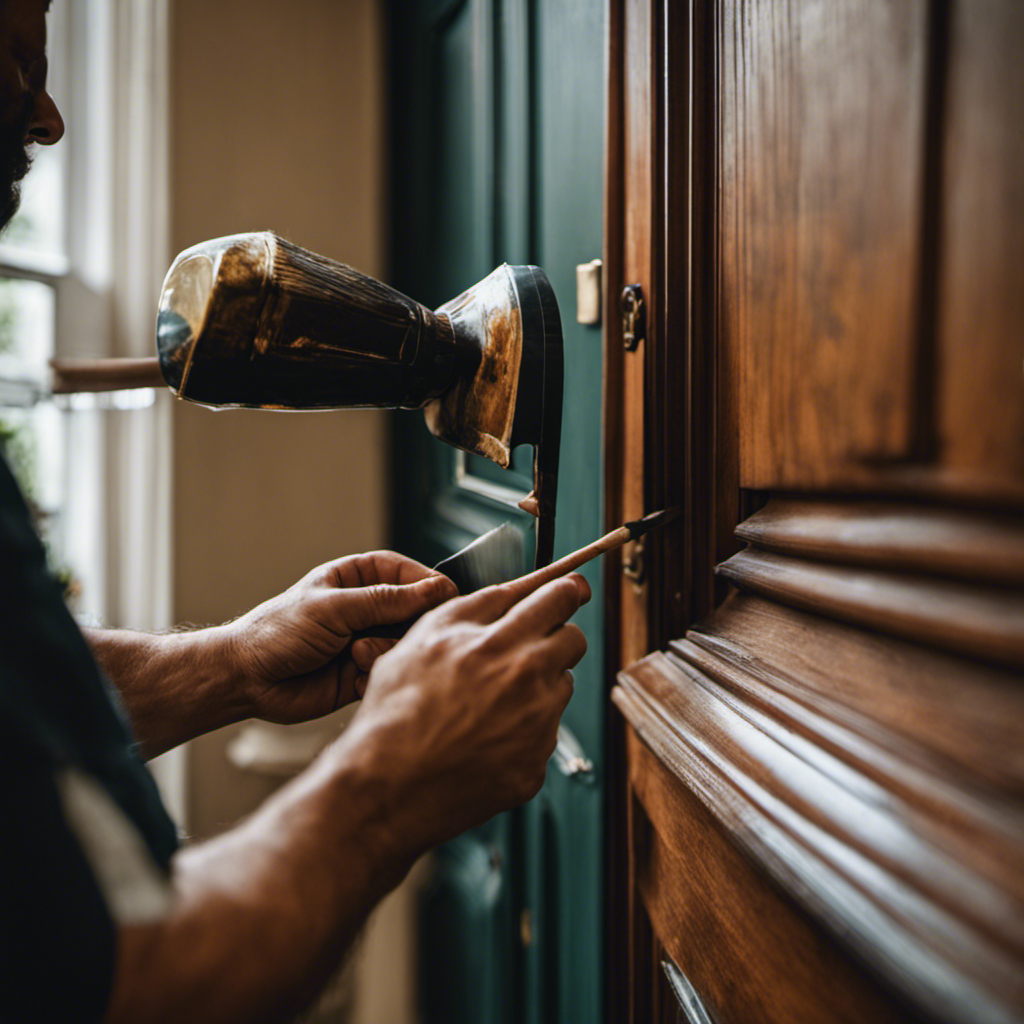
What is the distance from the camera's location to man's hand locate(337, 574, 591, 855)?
407mm

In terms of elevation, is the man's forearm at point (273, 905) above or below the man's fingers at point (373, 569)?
below

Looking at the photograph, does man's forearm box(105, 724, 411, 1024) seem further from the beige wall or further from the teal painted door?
the beige wall

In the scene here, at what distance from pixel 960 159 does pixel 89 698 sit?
421 millimetres

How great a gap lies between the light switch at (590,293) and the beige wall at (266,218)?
948 mm

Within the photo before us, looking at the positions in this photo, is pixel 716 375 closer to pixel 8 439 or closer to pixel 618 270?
pixel 618 270

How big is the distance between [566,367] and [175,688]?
19.3 inches

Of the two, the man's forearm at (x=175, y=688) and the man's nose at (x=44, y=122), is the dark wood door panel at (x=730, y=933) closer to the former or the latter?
the man's forearm at (x=175, y=688)

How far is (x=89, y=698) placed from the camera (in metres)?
0.33

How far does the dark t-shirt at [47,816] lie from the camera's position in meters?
0.28

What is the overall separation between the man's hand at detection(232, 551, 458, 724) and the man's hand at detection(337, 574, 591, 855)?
0.45 feet

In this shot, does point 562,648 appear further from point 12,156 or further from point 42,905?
point 12,156

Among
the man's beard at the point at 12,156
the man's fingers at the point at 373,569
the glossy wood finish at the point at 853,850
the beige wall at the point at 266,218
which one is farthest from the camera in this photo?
the beige wall at the point at 266,218

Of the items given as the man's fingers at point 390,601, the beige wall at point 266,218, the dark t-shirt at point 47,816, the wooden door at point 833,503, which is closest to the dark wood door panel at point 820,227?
the wooden door at point 833,503

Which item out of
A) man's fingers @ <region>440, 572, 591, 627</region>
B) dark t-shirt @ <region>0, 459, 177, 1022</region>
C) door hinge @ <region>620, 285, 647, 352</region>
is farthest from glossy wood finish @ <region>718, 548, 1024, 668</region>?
dark t-shirt @ <region>0, 459, 177, 1022</region>
